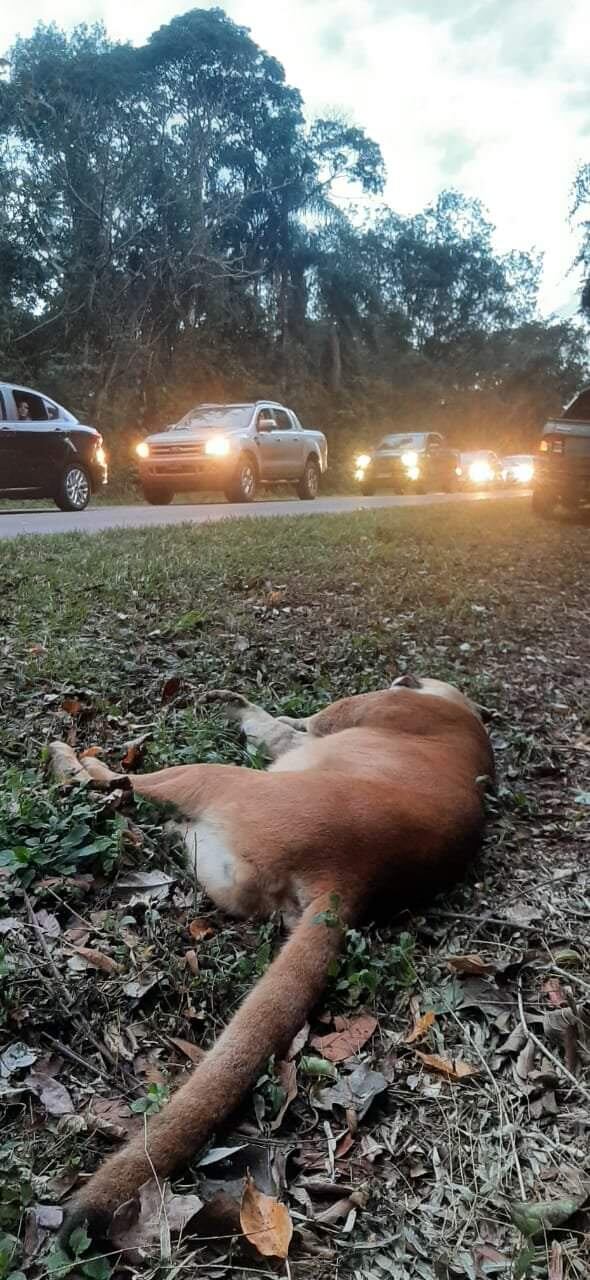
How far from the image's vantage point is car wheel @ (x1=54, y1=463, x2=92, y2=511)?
14.9m

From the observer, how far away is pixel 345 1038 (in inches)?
89.0

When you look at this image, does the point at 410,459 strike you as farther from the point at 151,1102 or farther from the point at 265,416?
the point at 151,1102

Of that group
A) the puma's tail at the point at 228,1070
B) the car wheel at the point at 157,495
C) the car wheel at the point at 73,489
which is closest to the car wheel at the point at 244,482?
the car wheel at the point at 157,495

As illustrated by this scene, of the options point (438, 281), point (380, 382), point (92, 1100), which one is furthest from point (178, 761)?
point (438, 281)

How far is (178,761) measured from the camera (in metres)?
3.70

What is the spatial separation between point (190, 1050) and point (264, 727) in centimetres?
206

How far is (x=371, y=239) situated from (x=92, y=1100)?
164 feet

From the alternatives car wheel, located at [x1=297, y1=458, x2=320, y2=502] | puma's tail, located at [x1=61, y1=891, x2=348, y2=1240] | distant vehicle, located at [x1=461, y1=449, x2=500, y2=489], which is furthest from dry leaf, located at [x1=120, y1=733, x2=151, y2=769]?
distant vehicle, located at [x1=461, y1=449, x2=500, y2=489]

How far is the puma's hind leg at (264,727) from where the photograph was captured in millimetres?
4055

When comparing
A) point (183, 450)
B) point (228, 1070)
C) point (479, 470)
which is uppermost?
point (183, 450)

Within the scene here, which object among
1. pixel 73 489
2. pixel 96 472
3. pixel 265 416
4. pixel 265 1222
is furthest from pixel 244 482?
pixel 265 1222

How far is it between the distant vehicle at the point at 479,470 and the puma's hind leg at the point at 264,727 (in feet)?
98.1

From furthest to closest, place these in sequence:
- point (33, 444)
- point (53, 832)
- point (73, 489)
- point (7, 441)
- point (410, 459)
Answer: point (410, 459)
point (73, 489)
point (33, 444)
point (7, 441)
point (53, 832)

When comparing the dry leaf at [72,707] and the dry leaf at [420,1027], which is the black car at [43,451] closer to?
the dry leaf at [72,707]
